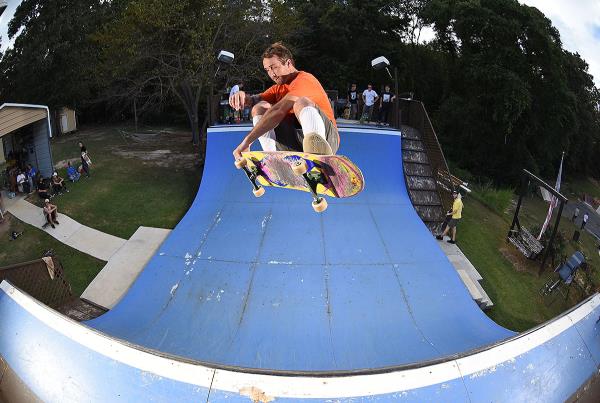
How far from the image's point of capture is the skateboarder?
15.8 ft

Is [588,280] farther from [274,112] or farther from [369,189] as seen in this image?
[274,112]

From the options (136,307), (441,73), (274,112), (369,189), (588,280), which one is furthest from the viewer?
(441,73)

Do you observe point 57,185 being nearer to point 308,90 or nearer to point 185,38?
point 185,38

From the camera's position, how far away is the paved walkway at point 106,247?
831 cm

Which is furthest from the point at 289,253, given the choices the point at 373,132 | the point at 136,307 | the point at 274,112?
the point at 373,132

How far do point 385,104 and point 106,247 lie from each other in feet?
29.4

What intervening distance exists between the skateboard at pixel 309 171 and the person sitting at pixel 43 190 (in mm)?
8437

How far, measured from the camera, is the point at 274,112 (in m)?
5.00

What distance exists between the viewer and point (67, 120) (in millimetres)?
23609

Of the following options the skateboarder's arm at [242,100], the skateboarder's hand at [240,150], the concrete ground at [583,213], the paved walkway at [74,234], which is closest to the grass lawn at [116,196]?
the paved walkway at [74,234]

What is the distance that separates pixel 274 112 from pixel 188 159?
12073 mm

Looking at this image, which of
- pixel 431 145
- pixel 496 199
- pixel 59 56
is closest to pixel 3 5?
pixel 431 145

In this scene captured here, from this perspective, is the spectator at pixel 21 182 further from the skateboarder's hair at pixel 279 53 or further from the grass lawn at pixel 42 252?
the skateboarder's hair at pixel 279 53

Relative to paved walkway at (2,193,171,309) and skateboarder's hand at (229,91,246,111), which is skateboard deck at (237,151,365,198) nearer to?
skateboarder's hand at (229,91,246,111)
